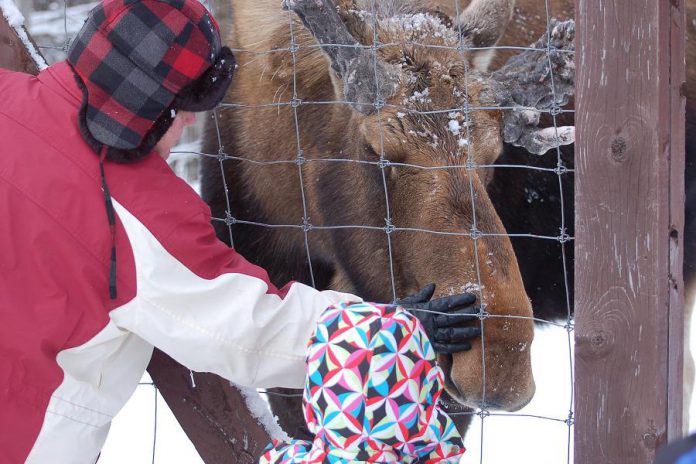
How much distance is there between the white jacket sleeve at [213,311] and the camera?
191 centimetres

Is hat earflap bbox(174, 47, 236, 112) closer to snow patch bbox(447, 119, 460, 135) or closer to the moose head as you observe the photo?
the moose head

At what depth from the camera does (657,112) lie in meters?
1.75

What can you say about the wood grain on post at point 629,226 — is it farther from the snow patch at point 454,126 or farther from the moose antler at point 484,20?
the moose antler at point 484,20

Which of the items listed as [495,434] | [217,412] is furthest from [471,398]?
[495,434]

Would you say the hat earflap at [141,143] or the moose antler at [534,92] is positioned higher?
the hat earflap at [141,143]

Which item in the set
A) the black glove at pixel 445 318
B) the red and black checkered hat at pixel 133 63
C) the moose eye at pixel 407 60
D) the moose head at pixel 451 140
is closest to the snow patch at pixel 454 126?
the moose head at pixel 451 140

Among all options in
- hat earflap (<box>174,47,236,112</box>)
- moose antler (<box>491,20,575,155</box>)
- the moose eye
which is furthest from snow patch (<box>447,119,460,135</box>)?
hat earflap (<box>174,47,236,112</box>)

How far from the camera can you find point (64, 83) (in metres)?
2.03

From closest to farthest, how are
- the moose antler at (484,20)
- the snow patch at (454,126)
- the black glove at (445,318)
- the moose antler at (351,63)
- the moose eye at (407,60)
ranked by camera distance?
the black glove at (445,318), the moose antler at (351,63), the snow patch at (454,126), the moose eye at (407,60), the moose antler at (484,20)

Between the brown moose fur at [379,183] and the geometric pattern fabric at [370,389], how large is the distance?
2.48 ft

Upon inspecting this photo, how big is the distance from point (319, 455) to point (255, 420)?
898mm

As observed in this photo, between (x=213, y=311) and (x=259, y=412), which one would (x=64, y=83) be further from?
(x=259, y=412)

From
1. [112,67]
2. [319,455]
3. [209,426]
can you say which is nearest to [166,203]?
[112,67]

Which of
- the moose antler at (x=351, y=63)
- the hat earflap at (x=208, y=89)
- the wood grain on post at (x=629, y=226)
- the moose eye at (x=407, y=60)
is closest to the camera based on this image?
the wood grain on post at (x=629, y=226)
